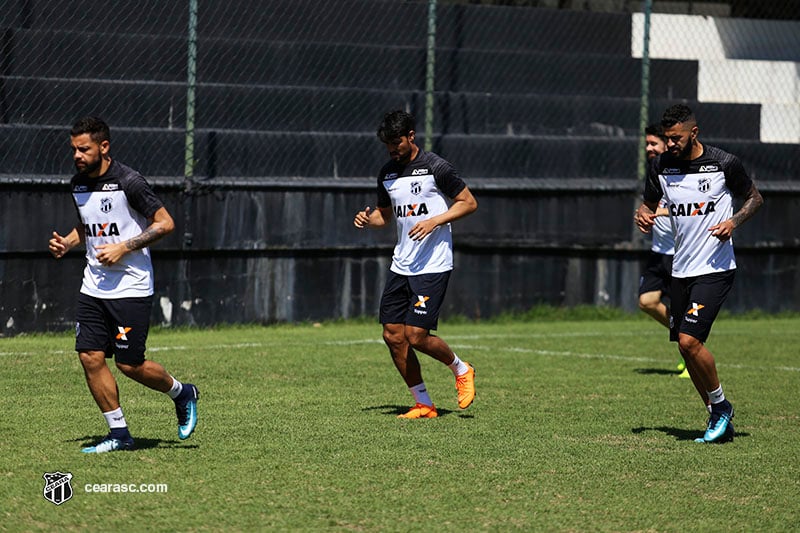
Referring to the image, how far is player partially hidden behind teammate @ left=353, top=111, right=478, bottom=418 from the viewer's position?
9.23 m

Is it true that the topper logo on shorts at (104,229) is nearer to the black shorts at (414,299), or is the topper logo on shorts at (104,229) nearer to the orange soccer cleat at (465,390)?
the black shorts at (414,299)

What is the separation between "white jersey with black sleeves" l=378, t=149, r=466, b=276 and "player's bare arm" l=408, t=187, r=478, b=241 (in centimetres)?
7

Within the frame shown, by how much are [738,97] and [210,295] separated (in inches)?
342

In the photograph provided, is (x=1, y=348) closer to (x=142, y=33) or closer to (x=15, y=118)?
(x=15, y=118)

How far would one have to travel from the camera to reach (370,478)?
698cm

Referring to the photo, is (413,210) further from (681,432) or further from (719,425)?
(719,425)

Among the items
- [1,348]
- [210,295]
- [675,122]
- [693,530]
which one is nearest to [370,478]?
[693,530]

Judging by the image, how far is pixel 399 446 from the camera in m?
7.95

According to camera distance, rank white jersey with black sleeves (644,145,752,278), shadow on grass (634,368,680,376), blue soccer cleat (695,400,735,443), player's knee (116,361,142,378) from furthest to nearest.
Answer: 1. shadow on grass (634,368,680,376)
2. white jersey with black sleeves (644,145,752,278)
3. blue soccer cleat (695,400,735,443)
4. player's knee (116,361,142,378)

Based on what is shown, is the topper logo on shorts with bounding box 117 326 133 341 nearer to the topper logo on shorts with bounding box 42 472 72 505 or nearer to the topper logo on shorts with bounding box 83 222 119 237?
the topper logo on shorts with bounding box 83 222 119 237

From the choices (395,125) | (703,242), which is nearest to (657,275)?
(703,242)

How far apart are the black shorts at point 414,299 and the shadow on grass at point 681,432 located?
1572 mm

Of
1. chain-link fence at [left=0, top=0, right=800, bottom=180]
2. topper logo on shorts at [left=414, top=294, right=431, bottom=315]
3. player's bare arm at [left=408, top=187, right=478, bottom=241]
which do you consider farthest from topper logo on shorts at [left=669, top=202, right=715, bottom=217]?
chain-link fence at [left=0, top=0, right=800, bottom=180]

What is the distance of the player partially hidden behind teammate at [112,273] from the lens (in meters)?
7.52
